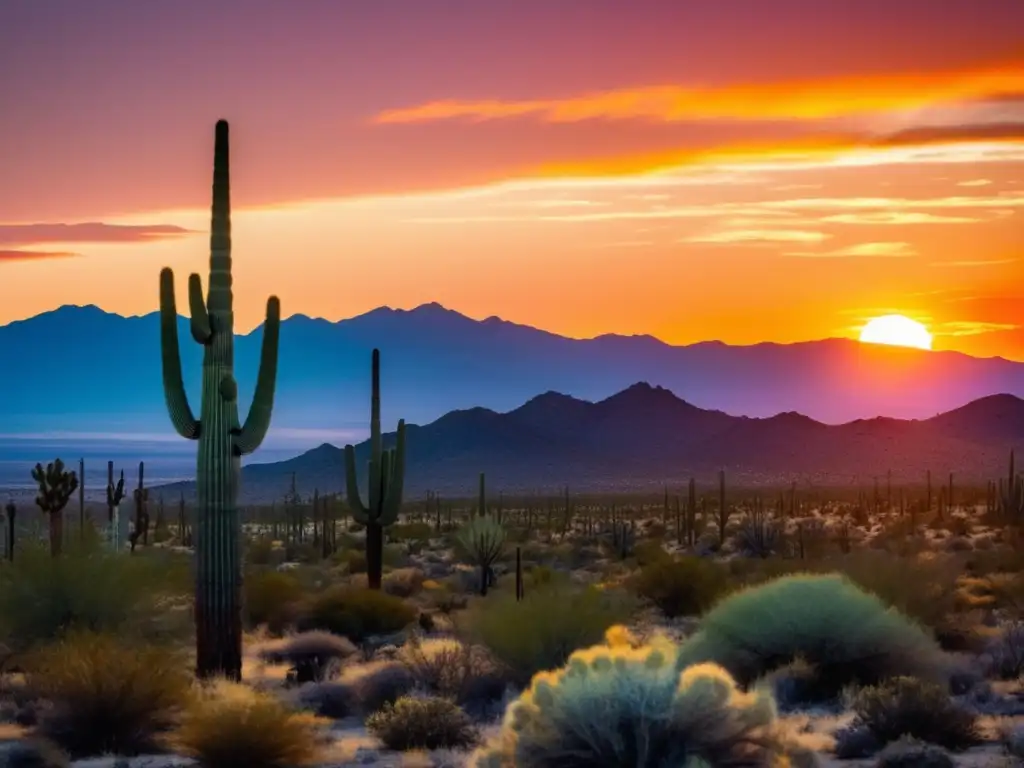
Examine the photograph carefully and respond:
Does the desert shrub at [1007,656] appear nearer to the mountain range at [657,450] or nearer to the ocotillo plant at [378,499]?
the ocotillo plant at [378,499]

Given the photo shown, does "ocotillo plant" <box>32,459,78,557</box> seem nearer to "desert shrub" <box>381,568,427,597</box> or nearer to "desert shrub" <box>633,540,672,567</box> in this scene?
"desert shrub" <box>381,568,427,597</box>

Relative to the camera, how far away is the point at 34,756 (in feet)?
50.6

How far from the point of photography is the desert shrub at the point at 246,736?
1440 centimetres

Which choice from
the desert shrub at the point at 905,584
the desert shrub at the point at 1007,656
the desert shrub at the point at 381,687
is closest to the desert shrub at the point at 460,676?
the desert shrub at the point at 381,687

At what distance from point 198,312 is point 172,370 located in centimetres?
93

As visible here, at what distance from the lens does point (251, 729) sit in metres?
14.4

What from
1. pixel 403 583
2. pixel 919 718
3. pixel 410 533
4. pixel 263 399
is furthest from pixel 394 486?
pixel 410 533

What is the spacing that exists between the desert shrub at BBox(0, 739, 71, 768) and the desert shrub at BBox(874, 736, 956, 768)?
25.0 ft

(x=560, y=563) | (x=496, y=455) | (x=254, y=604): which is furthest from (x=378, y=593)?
(x=496, y=455)

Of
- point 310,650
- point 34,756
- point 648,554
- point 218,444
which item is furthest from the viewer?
point 648,554

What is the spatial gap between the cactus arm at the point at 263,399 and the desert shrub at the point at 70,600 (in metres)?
2.73

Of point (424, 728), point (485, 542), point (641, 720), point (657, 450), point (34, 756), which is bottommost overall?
point (34, 756)

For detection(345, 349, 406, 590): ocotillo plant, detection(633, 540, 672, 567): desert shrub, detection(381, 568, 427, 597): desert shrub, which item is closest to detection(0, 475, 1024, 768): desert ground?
detection(345, 349, 406, 590): ocotillo plant

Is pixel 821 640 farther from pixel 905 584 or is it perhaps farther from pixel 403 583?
pixel 403 583
